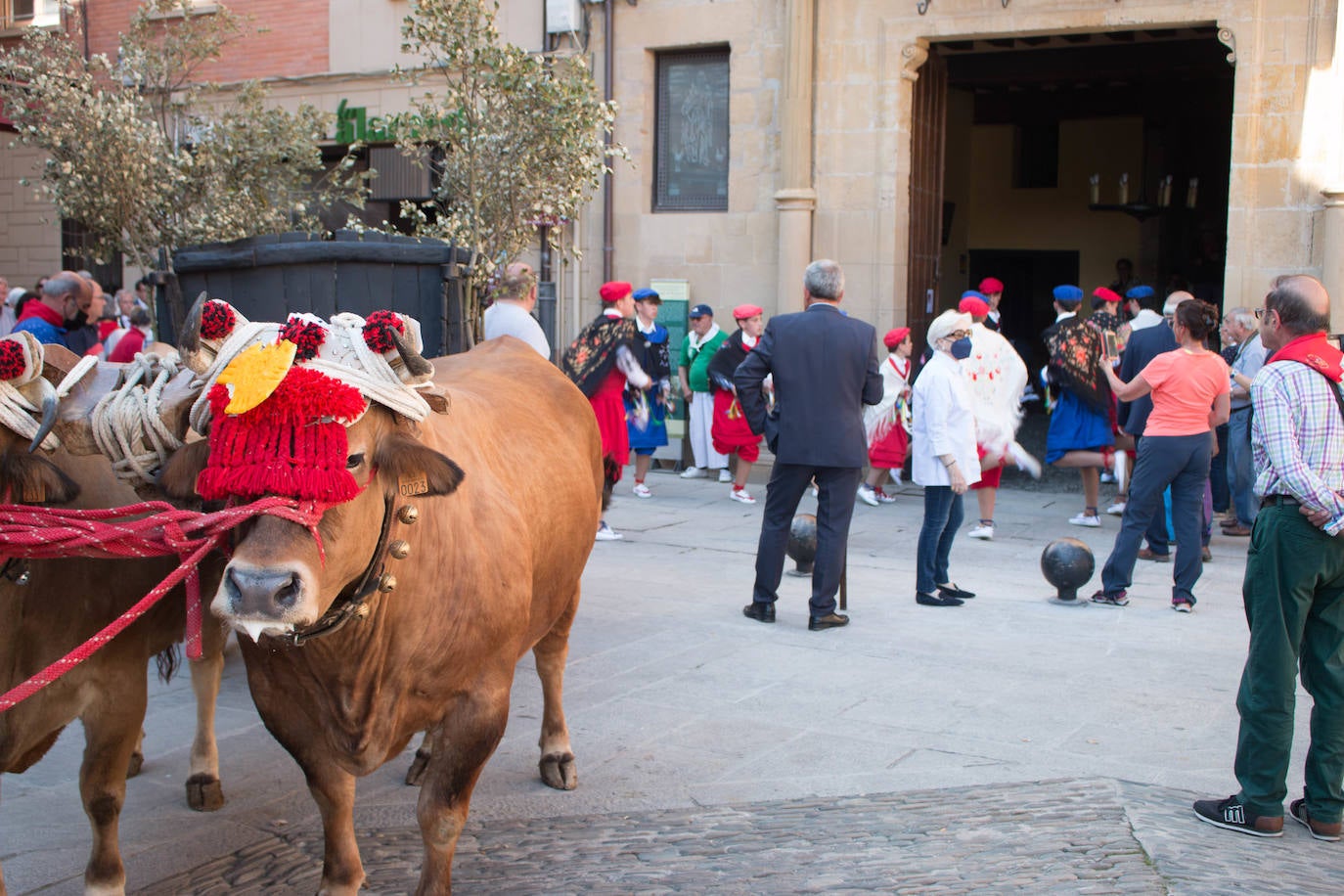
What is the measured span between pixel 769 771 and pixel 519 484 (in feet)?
5.63

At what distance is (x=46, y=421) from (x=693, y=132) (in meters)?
12.1

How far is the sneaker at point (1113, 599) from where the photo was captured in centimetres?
849

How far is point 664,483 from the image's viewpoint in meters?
14.1

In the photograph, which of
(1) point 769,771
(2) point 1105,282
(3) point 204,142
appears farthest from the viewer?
(2) point 1105,282

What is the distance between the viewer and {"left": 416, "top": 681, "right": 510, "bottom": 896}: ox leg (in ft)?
12.4

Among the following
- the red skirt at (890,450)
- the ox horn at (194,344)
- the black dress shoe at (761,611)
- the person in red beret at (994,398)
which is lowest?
the black dress shoe at (761,611)

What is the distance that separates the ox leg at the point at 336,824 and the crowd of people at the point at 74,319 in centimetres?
219

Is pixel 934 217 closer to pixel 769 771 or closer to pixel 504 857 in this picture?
pixel 769 771

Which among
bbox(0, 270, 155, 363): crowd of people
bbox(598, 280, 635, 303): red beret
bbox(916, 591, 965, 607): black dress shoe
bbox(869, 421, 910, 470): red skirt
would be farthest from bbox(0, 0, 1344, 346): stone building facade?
bbox(916, 591, 965, 607): black dress shoe

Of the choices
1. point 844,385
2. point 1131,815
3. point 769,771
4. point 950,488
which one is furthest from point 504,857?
point 950,488

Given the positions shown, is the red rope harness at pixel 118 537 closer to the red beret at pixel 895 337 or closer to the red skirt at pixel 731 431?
the red skirt at pixel 731 431

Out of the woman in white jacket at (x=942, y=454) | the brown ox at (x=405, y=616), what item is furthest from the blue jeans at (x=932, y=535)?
the brown ox at (x=405, y=616)

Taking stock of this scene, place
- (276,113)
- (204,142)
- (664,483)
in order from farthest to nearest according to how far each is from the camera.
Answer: (664,483) < (276,113) < (204,142)

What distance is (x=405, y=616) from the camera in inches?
143
